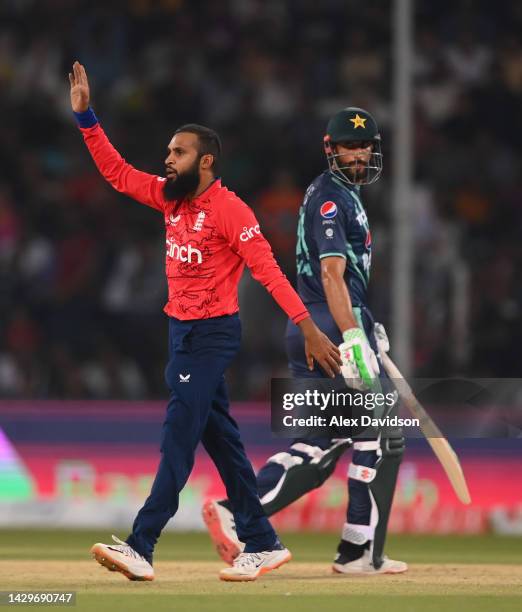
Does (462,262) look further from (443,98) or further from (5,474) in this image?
(5,474)

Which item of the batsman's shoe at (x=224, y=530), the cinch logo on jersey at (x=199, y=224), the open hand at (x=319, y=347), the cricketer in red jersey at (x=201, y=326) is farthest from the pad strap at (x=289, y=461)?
the cinch logo on jersey at (x=199, y=224)

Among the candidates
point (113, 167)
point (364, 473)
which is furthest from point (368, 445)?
point (113, 167)

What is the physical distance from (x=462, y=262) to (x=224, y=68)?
411cm

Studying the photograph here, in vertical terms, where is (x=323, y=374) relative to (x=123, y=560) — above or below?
above

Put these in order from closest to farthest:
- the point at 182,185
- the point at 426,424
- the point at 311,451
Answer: the point at 182,185
the point at 311,451
the point at 426,424

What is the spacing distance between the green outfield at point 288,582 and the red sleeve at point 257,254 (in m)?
1.37

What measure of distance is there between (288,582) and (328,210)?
1.99 m

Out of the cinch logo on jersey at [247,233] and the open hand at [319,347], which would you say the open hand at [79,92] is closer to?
the cinch logo on jersey at [247,233]

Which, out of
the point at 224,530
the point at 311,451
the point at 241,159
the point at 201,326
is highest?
the point at 241,159

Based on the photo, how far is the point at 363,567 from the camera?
875cm

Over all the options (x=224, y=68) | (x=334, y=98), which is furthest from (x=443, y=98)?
(x=224, y=68)

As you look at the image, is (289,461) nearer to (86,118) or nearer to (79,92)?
(86,118)

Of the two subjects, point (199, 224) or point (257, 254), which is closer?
point (257, 254)

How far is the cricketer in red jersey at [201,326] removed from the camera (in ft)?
25.7
